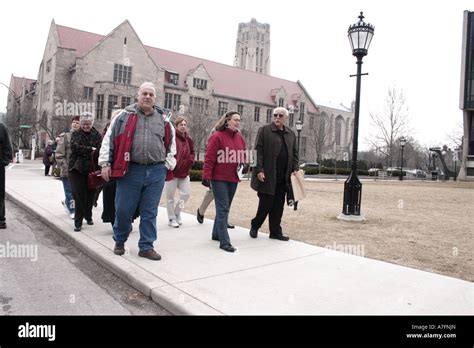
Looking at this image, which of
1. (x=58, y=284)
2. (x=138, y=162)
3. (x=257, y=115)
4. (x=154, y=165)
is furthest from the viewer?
(x=257, y=115)

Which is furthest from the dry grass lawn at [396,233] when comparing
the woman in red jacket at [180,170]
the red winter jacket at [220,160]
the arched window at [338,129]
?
the arched window at [338,129]

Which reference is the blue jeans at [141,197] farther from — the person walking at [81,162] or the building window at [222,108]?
the building window at [222,108]

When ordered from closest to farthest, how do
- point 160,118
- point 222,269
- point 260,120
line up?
point 222,269, point 160,118, point 260,120

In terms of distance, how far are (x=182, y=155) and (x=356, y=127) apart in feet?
15.4

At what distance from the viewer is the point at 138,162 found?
507cm

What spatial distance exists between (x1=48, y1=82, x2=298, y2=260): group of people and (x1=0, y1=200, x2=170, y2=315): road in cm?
67

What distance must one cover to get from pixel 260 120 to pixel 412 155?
4729cm

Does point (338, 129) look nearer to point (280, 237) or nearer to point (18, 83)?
point (18, 83)

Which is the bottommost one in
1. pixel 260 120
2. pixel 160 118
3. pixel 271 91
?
pixel 160 118

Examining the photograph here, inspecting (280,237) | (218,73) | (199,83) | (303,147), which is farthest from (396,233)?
(303,147)
